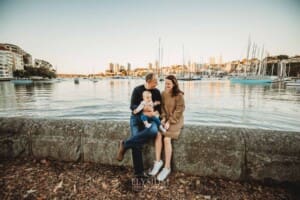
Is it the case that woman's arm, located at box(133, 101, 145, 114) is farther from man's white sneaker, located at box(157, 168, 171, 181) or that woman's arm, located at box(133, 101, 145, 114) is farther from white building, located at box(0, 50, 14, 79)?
white building, located at box(0, 50, 14, 79)

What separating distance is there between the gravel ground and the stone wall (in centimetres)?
15

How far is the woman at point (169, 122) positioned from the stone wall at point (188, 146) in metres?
0.12

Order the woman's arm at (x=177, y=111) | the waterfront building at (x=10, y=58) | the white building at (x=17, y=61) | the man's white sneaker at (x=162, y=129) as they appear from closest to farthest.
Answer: the man's white sneaker at (x=162, y=129), the woman's arm at (x=177, y=111), the waterfront building at (x=10, y=58), the white building at (x=17, y=61)

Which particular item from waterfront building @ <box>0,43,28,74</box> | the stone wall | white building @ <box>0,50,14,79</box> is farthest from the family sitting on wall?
waterfront building @ <box>0,43,28,74</box>

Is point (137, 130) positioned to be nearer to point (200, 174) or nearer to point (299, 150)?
point (200, 174)

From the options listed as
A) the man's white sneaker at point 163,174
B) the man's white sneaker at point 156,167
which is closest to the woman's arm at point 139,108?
the man's white sneaker at point 156,167

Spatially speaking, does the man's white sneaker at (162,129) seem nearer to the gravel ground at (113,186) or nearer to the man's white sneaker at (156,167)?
the man's white sneaker at (156,167)

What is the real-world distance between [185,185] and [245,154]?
1.00m

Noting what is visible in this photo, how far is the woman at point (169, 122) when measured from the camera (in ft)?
9.39

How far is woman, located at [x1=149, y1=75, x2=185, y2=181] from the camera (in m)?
2.86

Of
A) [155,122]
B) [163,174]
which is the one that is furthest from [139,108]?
[163,174]

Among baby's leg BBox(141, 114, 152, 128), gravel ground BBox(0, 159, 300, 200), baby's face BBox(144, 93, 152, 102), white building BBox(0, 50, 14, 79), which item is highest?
white building BBox(0, 50, 14, 79)

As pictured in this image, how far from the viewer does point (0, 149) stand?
10.8 feet

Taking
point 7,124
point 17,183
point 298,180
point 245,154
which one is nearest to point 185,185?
point 245,154
